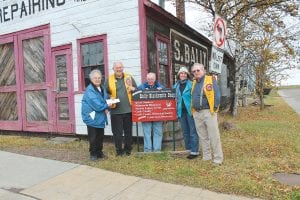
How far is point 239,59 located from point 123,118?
35.3ft

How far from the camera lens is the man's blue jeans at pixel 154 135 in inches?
323

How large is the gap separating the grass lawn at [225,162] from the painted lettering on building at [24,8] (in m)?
3.36

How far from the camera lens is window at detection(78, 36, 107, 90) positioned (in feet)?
31.3

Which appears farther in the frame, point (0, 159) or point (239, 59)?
point (239, 59)

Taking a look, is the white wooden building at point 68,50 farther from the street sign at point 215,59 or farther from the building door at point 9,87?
the street sign at point 215,59

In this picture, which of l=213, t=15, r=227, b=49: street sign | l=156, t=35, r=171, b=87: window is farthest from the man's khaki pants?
l=156, t=35, r=171, b=87: window

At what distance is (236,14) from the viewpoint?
15.5 meters

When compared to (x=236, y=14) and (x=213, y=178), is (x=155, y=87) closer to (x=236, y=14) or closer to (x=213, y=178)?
(x=213, y=178)

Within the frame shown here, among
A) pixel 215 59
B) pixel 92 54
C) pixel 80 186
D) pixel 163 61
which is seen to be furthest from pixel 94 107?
pixel 163 61

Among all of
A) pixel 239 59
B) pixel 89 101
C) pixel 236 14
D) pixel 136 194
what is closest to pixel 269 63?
pixel 239 59

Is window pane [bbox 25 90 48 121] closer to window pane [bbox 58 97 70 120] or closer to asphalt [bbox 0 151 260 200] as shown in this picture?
window pane [bbox 58 97 70 120]

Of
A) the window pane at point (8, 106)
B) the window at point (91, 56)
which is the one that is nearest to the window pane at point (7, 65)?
the window pane at point (8, 106)

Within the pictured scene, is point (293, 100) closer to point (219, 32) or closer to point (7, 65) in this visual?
point (7, 65)

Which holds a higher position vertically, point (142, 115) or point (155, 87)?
point (155, 87)
